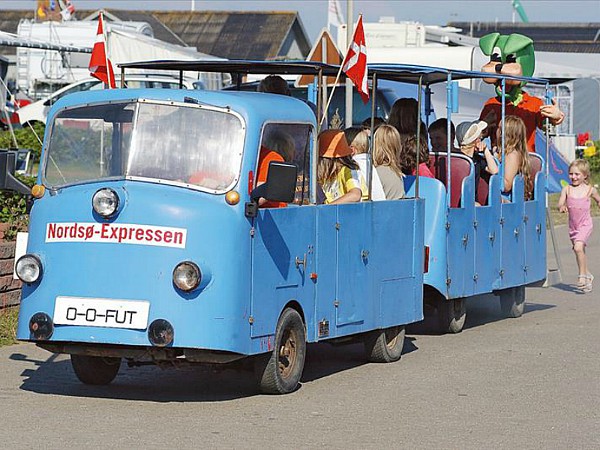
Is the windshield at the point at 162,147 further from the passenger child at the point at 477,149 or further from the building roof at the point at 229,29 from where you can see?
the building roof at the point at 229,29

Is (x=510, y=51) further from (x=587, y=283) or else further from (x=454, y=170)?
(x=454, y=170)

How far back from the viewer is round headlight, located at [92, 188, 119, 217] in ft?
27.2

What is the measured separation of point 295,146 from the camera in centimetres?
923

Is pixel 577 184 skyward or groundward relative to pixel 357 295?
skyward

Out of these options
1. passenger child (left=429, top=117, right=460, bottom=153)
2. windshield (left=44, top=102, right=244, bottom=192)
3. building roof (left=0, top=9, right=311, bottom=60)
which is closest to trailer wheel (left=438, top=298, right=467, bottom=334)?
passenger child (left=429, top=117, right=460, bottom=153)

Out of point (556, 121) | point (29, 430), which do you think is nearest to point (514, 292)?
point (556, 121)

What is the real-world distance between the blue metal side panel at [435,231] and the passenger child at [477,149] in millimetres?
1110

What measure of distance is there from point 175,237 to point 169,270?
0.65ft

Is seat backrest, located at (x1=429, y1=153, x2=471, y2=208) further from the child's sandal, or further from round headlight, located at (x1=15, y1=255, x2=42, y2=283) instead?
round headlight, located at (x1=15, y1=255, x2=42, y2=283)

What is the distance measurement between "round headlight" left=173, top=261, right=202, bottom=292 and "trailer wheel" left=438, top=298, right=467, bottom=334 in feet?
14.5

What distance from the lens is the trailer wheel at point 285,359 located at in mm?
8797

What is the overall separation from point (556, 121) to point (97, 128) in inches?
256

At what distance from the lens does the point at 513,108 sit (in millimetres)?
14461

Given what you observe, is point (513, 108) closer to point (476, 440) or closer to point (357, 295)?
point (357, 295)
